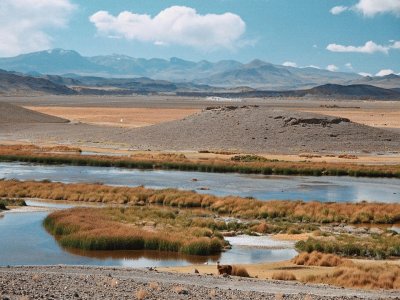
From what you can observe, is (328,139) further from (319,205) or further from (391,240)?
(391,240)

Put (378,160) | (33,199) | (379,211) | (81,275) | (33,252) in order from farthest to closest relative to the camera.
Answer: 1. (378,160)
2. (33,199)
3. (379,211)
4. (33,252)
5. (81,275)

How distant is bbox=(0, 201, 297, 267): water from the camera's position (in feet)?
79.8

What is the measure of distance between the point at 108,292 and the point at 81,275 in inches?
122

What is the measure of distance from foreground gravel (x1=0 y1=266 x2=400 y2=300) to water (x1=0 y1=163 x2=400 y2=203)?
22.4m

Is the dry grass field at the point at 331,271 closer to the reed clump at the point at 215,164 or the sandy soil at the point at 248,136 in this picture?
the reed clump at the point at 215,164

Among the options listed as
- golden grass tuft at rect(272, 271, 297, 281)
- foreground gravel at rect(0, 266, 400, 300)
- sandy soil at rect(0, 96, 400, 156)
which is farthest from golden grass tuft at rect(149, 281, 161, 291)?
sandy soil at rect(0, 96, 400, 156)

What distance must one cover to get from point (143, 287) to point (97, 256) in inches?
336

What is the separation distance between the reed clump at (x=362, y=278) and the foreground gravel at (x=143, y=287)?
96 cm

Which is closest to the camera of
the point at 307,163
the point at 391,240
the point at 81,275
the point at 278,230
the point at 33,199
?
the point at 81,275

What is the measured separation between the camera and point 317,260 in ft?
77.5

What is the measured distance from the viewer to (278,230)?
3100 centimetres

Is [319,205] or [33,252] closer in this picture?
[33,252]

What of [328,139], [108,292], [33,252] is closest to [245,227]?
[33,252]

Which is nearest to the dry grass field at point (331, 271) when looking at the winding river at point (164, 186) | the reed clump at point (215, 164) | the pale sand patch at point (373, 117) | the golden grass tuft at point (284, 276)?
the golden grass tuft at point (284, 276)
